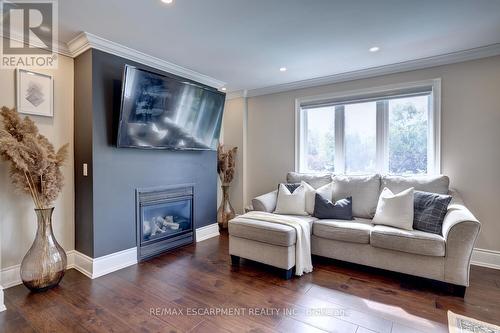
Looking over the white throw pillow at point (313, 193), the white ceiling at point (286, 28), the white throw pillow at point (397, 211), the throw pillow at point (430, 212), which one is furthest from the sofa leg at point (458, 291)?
the white ceiling at point (286, 28)

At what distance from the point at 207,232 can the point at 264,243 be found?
4.95 ft

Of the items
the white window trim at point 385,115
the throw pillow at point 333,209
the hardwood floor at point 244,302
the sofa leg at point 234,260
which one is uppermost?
the white window trim at point 385,115

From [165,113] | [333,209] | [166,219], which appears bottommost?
[166,219]

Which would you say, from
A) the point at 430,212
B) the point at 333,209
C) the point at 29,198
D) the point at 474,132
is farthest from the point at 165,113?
the point at 474,132

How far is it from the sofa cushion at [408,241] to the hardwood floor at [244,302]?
0.36 metres

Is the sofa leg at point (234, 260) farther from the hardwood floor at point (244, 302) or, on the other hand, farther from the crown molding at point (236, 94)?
the crown molding at point (236, 94)

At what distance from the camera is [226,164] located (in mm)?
4473

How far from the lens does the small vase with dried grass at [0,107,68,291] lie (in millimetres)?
2164

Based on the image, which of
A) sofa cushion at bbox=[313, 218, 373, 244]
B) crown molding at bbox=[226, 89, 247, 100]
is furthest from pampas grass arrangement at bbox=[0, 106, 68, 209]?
crown molding at bbox=[226, 89, 247, 100]

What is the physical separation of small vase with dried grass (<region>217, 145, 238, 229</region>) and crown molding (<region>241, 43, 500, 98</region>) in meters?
1.21

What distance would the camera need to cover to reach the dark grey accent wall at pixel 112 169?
2652 millimetres

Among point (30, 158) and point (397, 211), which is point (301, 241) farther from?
point (30, 158)

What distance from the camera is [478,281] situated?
2.52 metres

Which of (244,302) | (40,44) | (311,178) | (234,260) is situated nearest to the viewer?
(244,302)
